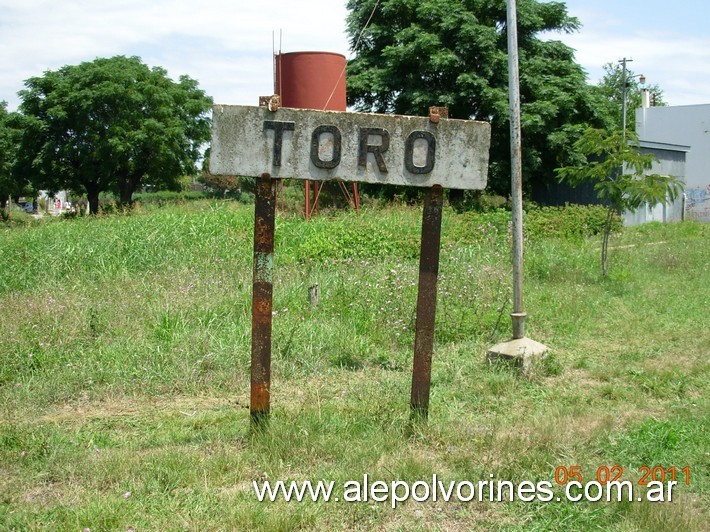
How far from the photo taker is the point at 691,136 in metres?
38.7

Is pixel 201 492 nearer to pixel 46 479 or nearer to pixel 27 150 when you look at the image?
pixel 46 479

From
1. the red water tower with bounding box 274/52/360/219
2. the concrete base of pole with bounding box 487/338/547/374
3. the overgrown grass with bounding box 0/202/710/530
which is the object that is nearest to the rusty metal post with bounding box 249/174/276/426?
the overgrown grass with bounding box 0/202/710/530

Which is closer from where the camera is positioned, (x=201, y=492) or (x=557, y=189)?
(x=201, y=492)

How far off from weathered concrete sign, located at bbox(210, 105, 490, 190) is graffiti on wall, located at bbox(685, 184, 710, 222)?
36.5 m

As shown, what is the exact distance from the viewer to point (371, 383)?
555cm

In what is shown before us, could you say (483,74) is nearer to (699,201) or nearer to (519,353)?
(519,353)

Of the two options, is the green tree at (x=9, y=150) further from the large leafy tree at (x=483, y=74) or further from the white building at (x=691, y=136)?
the white building at (x=691, y=136)

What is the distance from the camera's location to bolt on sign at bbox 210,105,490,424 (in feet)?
14.0

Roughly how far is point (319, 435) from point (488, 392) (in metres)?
1.84

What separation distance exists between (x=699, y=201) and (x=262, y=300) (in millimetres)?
38157

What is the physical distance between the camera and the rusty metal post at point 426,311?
4.47m

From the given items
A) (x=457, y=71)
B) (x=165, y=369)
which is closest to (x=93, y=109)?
(x=457, y=71)

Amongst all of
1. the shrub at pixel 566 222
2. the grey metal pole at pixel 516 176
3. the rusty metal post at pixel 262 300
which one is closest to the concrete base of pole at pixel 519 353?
the grey metal pole at pixel 516 176
